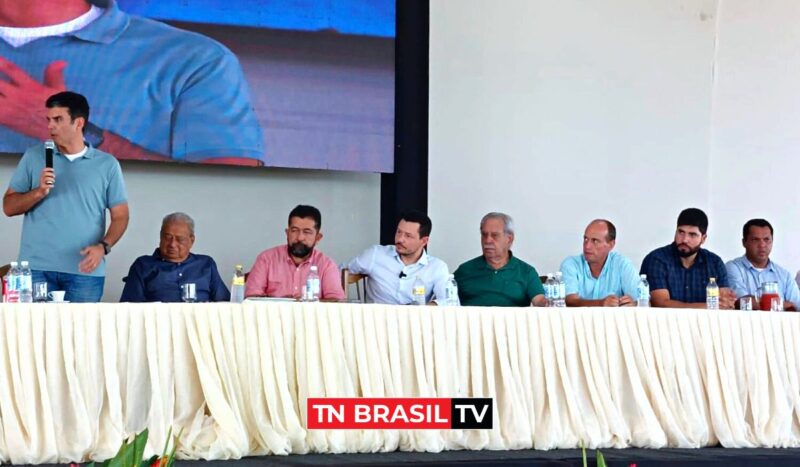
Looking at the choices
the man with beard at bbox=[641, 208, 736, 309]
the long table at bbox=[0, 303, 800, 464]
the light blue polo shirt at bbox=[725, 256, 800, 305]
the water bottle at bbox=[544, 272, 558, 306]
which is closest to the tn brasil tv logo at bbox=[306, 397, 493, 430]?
the long table at bbox=[0, 303, 800, 464]

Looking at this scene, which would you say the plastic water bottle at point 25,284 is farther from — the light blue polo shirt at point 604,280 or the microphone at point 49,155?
the light blue polo shirt at point 604,280

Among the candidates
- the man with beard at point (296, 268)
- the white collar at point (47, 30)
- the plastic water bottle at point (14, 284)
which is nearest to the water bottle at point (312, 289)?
the man with beard at point (296, 268)

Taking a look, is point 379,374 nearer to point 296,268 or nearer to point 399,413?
point 399,413

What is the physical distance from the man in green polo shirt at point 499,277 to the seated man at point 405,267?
0.15 meters

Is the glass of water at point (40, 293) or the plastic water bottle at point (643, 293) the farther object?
the plastic water bottle at point (643, 293)

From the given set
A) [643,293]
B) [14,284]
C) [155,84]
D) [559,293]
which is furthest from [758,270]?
[14,284]

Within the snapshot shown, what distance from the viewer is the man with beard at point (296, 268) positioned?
4441 millimetres

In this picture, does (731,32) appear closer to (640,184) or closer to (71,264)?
(640,184)

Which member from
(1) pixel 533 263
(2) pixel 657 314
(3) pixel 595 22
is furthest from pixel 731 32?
(2) pixel 657 314

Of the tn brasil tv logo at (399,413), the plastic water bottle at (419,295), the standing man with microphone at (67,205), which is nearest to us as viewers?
the tn brasil tv logo at (399,413)

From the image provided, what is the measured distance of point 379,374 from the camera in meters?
3.13

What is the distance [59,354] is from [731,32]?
178 inches

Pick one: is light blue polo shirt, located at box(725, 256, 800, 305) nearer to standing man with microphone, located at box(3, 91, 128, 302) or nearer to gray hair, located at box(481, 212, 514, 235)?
gray hair, located at box(481, 212, 514, 235)

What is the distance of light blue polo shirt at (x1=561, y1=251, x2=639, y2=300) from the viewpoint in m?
4.52
